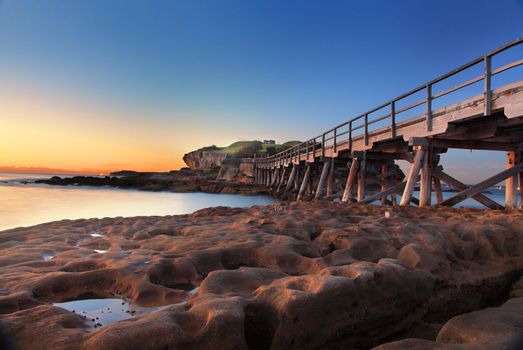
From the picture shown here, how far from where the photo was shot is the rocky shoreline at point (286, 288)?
2.25 metres

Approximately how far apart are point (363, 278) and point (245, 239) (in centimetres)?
247

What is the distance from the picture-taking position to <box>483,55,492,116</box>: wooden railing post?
23.6 ft

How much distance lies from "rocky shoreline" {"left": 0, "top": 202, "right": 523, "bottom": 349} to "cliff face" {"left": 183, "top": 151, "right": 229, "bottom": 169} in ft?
278

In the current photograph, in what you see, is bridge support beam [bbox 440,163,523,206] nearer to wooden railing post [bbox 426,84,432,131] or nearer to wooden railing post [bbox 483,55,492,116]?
wooden railing post [bbox 426,84,432,131]

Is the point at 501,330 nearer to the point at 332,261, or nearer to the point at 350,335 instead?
the point at 350,335

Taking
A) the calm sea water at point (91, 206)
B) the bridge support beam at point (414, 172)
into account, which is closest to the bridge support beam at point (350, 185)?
the bridge support beam at point (414, 172)

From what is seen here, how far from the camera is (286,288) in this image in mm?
2789

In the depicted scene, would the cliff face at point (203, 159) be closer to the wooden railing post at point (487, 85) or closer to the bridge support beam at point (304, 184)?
the bridge support beam at point (304, 184)

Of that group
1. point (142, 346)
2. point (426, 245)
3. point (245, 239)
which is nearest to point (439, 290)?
point (426, 245)

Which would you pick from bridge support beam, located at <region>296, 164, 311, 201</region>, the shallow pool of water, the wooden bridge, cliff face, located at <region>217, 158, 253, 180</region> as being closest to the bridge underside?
the wooden bridge

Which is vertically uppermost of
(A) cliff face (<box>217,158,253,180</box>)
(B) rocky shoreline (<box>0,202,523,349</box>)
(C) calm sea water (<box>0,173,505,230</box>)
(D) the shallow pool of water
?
(A) cliff face (<box>217,158,253,180</box>)

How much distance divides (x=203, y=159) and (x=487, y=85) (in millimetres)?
95718

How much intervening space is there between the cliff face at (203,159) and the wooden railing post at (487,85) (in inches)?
3270

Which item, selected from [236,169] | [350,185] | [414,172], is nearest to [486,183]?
[414,172]
